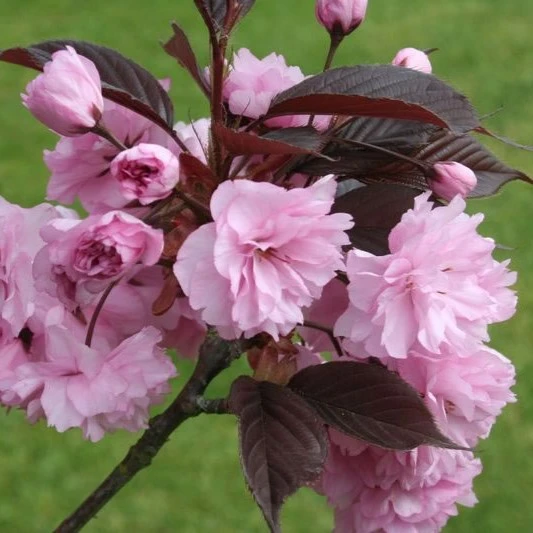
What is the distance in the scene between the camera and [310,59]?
4.24 metres

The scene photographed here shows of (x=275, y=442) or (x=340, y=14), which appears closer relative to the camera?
(x=275, y=442)

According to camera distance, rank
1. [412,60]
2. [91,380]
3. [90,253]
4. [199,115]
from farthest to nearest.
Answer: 1. [199,115]
2. [412,60]
3. [91,380]
4. [90,253]

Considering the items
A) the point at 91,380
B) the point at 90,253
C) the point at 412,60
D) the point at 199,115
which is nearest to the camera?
the point at 90,253

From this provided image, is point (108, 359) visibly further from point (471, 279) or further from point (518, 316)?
point (518, 316)

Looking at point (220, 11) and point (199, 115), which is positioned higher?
point (220, 11)

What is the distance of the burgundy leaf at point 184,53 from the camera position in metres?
0.79

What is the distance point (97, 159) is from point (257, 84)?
0.47ft

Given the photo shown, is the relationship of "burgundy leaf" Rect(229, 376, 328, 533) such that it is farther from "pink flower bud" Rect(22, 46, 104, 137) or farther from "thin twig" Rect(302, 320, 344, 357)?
"pink flower bud" Rect(22, 46, 104, 137)

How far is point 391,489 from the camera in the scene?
0.85 m

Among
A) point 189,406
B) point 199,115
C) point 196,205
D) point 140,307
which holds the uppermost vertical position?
point 196,205

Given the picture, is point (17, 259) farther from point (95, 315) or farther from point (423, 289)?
point (423, 289)

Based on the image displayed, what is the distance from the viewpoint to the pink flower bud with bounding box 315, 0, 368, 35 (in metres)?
0.85

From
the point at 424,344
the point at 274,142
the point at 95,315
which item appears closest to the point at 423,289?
the point at 424,344

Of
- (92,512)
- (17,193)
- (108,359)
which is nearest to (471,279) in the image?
(108,359)
